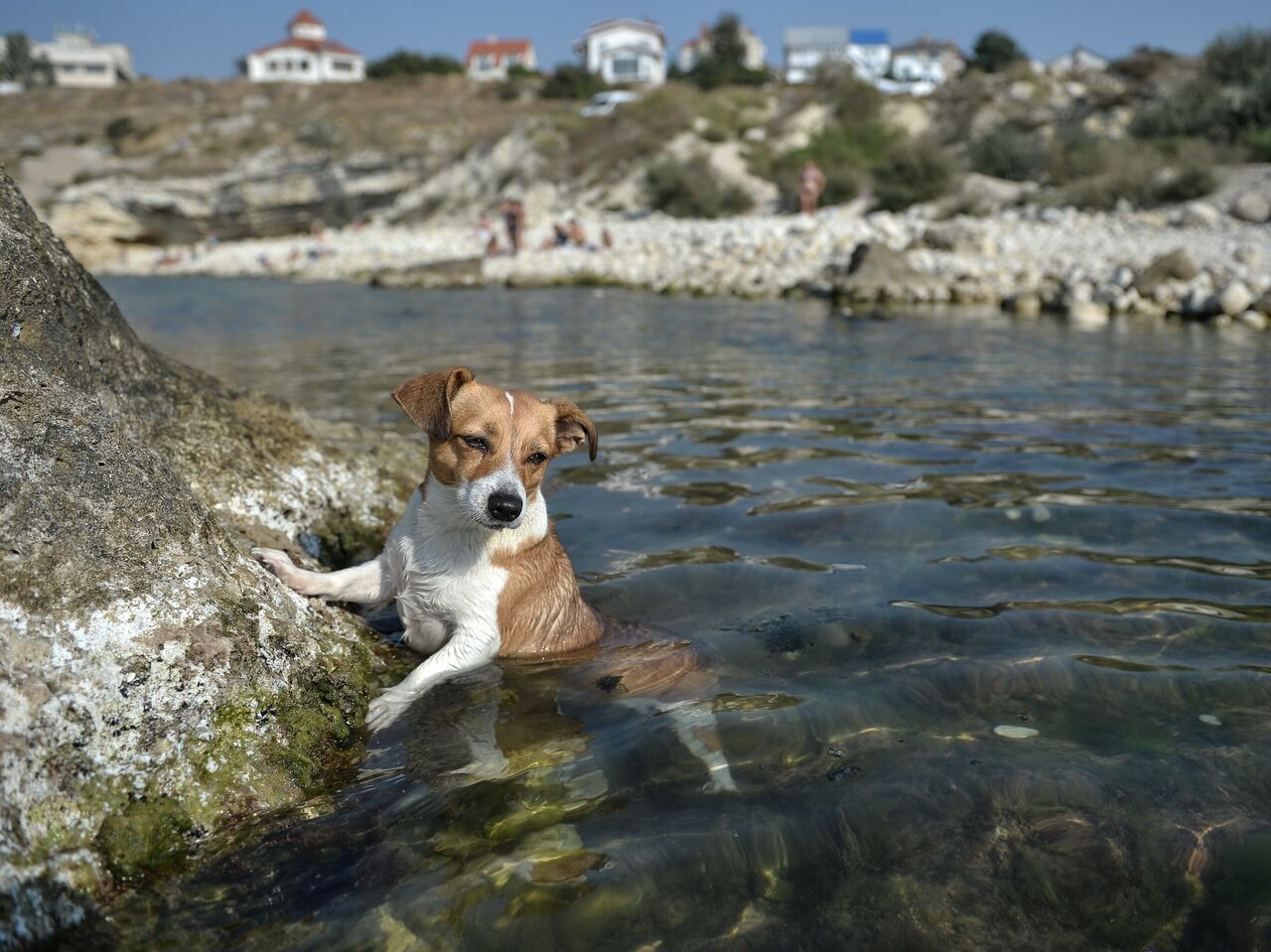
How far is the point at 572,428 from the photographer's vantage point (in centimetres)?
512

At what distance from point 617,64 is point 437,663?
125m

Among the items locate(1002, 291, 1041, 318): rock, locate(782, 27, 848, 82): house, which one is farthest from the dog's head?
locate(782, 27, 848, 82): house

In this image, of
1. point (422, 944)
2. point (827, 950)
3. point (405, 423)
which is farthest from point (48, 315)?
point (405, 423)

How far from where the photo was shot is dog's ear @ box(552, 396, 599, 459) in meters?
4.88

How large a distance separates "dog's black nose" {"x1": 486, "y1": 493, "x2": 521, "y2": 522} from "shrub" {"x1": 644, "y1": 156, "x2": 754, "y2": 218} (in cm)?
3783

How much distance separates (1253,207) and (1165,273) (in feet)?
22.4

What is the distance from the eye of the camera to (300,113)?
72562 millimetres

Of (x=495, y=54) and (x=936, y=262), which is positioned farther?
(x=495, y=54)

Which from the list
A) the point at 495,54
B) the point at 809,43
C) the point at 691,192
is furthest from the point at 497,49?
the point at 691,192

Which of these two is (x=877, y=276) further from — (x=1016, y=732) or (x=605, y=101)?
(x=605, y=101)

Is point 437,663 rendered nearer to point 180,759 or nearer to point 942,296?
point 180,759

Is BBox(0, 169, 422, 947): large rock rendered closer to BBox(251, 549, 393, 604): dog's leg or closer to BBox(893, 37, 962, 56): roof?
BBox(251, 549, 393, 604): dog's leg

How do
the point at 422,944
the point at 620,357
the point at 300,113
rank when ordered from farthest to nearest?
the point at 300,113 → the point at 620,357 → the point at 422,944

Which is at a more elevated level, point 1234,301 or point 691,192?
point 691,192
